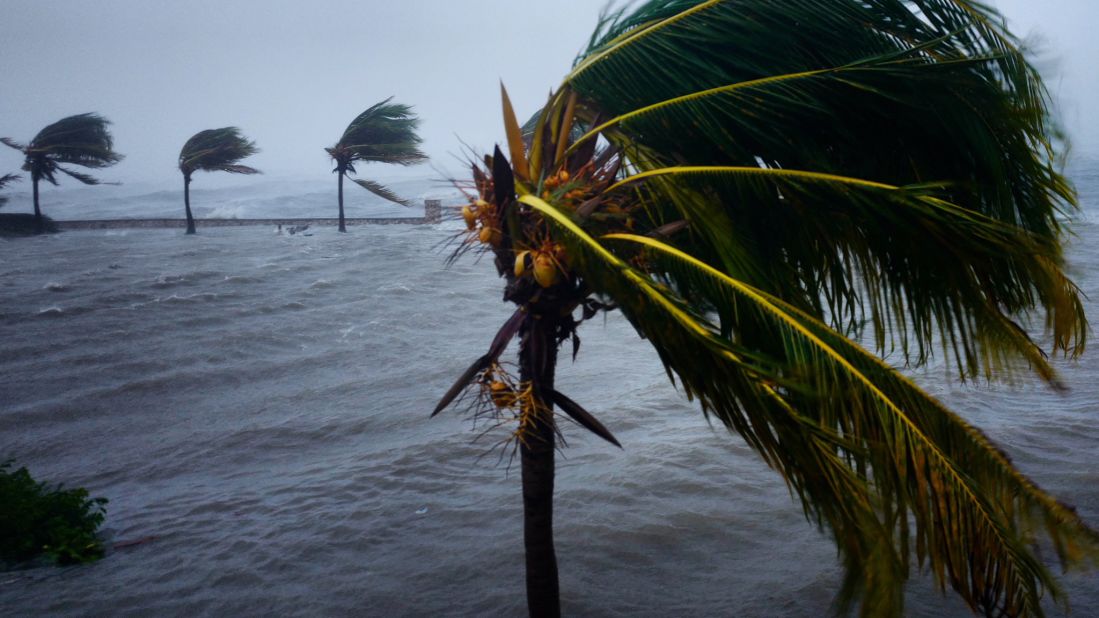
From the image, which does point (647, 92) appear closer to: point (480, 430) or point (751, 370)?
point (751, 370)

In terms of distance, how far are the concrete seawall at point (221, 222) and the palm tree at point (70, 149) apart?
→ 666 millimetres

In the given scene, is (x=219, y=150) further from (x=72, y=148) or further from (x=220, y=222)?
(x=220, y=222)

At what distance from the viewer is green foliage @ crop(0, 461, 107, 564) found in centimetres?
442

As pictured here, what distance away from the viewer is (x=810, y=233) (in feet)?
9.20

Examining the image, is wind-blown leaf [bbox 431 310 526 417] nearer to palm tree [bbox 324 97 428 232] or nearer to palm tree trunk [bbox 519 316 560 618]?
palm tree trunk [bbox 519 316 560 618]

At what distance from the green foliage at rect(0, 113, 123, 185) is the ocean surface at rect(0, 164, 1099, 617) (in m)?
0.55

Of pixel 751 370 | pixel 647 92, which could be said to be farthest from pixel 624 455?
pixel 751 370

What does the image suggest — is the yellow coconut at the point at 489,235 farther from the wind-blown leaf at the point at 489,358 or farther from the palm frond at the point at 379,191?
the palm frond at the point at 379,191

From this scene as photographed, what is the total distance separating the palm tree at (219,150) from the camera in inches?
281

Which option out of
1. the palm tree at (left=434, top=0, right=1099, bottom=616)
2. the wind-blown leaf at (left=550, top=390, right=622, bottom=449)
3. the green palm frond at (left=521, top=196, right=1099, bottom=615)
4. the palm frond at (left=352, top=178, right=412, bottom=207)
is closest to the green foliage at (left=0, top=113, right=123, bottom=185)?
the palm frond at (left=352, top=178, right=412, bottom=207)

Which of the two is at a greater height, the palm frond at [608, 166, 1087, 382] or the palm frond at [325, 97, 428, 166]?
the palm frond at [325, 97, 428, 166]

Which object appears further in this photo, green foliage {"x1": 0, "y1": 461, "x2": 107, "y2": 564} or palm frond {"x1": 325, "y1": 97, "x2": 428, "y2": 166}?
palm frond {"x1": 325, "y1": 97, "x2": 428, "y2": 166}

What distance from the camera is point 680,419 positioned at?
7.16m

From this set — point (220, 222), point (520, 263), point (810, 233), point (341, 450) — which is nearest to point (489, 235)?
point (520, 263)
